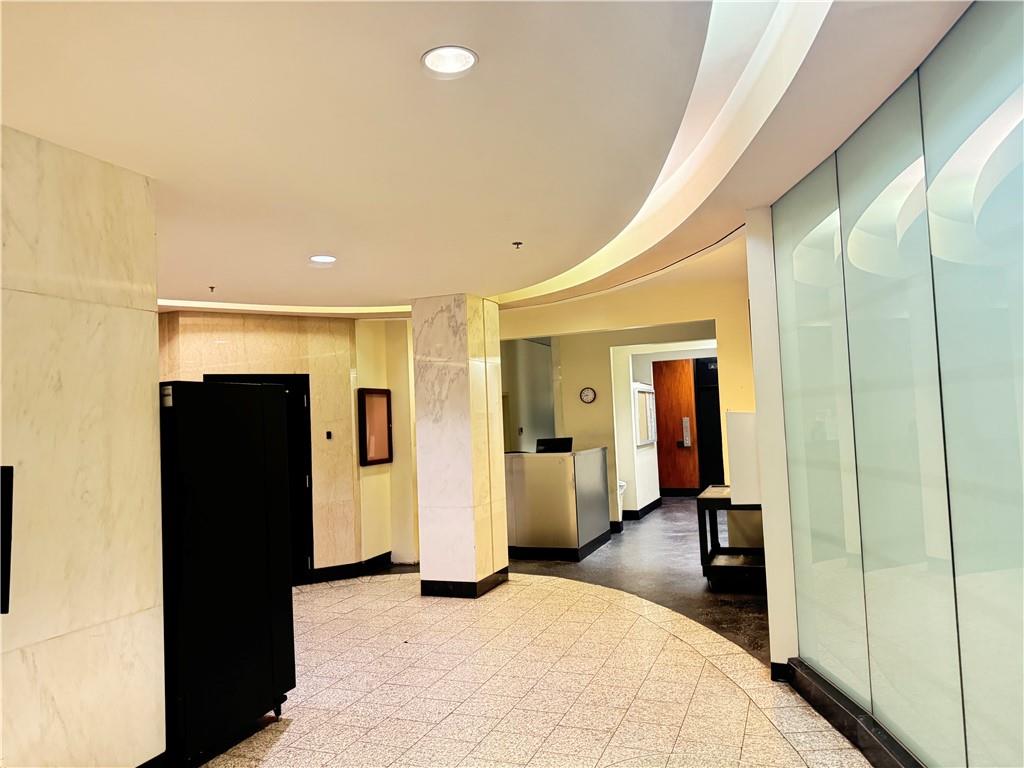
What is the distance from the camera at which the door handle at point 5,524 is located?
7.72 feet

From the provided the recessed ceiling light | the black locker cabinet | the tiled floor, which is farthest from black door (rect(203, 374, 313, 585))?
the recessed ceiling light

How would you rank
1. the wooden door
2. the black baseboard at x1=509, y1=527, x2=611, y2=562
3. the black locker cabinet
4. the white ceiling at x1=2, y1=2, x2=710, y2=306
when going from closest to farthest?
the white ceiling at x1=2, y1=2, x2=710, y2=306
the black locker cabinet
the black baseboard at x1=509, y1=527, x2=611, y2=562
the wooden door

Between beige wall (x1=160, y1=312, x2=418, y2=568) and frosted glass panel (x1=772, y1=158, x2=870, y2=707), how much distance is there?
497cm

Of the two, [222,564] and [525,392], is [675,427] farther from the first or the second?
[222,564]

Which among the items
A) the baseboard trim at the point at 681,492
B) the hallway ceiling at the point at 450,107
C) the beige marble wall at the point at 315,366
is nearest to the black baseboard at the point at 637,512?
the baseboard trim at the point at 681,492

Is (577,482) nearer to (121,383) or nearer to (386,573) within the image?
(386,573)

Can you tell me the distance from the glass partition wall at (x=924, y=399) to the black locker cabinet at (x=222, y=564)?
285cm

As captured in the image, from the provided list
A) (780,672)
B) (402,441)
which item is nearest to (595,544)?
(402,441)

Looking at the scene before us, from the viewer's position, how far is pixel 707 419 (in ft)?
47.4

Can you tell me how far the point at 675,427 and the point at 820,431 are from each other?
10.9 metres

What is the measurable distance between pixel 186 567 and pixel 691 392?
477 inches

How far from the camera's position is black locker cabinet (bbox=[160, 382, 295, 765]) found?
3.28 m

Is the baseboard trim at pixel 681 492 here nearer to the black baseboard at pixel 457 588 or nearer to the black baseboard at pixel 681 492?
the black baseboard at pixel 681 492

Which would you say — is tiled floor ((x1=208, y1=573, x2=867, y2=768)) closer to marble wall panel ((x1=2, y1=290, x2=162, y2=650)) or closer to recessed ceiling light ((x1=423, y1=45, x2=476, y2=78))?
marble wall panel ((x1=2, y1=290, x2=162, y2=650))
